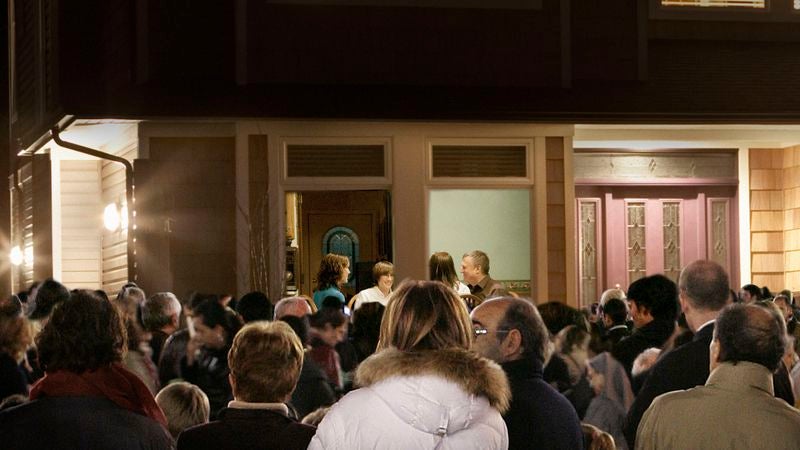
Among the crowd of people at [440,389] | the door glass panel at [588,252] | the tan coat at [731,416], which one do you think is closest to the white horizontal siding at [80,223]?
the door glass panel at [588,252]

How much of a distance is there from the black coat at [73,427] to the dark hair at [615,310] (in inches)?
197

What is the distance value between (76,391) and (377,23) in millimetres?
9780

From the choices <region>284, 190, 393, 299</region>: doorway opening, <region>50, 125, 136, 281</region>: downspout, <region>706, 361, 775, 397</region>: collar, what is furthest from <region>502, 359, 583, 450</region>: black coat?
<region>284, 190, 393, 299</region>: doorway opening

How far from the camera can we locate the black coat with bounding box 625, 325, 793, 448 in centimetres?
607

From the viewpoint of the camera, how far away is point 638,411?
6.09 meters

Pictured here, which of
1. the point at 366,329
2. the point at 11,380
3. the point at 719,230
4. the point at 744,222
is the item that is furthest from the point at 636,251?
the point at 11,380

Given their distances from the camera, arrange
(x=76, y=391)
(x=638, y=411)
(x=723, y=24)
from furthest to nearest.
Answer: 1. (x=723, y=24)
2. (x=638, y=411)
3. (x=76, y=391)

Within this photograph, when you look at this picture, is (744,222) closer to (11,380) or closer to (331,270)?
(331,270)

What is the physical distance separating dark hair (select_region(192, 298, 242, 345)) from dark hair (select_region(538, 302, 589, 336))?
177 cm

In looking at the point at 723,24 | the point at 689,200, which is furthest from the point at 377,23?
the point at 689,200

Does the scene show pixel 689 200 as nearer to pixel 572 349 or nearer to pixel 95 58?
pixel 95 58

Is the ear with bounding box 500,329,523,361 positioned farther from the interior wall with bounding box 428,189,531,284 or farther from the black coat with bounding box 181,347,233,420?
the interior wall with bounding box 428,189,531,284

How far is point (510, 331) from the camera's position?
546 cm

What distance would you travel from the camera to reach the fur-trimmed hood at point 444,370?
4445 mm
